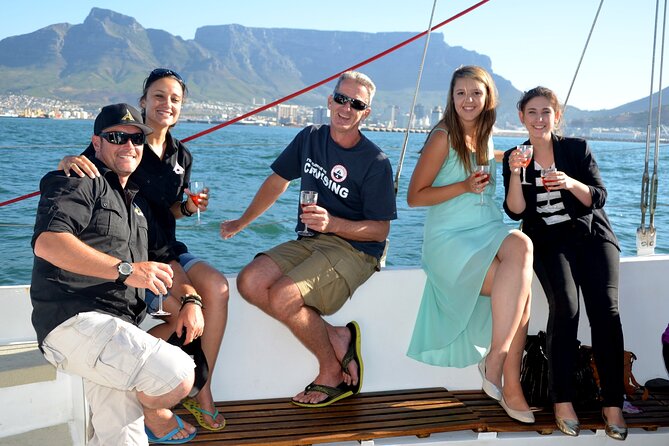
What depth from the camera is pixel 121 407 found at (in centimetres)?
197

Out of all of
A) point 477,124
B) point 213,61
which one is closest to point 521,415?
point 477,124

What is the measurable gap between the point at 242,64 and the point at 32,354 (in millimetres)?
151980

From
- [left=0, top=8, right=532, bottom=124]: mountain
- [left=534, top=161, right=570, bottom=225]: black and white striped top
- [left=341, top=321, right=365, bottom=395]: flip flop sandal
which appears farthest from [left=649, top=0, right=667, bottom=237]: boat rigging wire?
[left=0, top=8, right=532, bottom=124]: mountain

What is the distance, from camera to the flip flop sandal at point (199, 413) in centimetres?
236

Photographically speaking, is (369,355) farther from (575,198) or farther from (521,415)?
(575,198)

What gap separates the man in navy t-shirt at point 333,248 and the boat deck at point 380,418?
10cm

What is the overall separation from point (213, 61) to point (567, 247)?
134037mm

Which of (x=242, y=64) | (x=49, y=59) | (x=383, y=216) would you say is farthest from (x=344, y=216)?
(x=242, y=64)

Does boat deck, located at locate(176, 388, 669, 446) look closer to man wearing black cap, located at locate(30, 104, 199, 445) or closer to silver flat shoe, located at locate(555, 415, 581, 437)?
silver flat shoe, located at locate(555, 415, 581, 437)

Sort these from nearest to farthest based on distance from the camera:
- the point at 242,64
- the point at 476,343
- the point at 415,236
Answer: the point at 476,343
the point at 415,236
the point at 242,64

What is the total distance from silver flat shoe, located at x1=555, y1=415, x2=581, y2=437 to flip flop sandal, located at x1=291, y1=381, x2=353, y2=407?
2.52 ft

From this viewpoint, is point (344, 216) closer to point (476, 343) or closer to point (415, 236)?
point (476, 343)

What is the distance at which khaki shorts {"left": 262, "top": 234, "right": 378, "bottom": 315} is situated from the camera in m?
2.57

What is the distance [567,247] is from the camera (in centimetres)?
272
